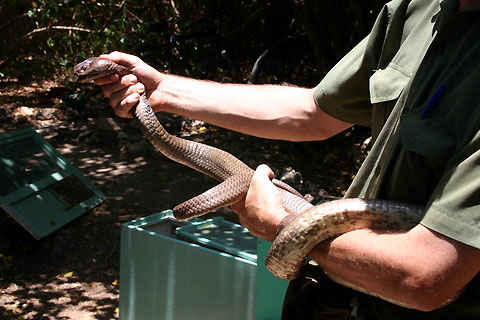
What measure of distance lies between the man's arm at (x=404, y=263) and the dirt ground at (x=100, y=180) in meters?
3.74

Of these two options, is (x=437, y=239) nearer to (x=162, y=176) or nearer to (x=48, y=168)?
(x=48, y=168)

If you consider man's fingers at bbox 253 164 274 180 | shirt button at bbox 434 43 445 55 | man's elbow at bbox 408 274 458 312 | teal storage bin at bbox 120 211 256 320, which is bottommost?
teal storage bin at bbox 120 211 256 320

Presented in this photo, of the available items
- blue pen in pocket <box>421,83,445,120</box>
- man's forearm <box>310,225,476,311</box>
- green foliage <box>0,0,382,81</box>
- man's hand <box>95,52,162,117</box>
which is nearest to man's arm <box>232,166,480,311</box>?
man's forearm <box>310,225,476,311</box>

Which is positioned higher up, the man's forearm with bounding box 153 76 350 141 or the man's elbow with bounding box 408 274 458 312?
the man's forearm with bounding box 153 76 350 141

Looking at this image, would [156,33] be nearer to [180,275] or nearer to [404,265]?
[180,275]

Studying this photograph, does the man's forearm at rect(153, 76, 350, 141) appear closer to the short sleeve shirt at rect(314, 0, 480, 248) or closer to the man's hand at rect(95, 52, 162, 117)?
the man's hand at rect(95, 52, 162, 117)

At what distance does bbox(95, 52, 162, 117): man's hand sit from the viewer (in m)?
2.87

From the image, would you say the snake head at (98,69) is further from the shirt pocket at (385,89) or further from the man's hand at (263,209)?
the shirt pocket at (385,89)

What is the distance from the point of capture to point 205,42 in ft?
37.7

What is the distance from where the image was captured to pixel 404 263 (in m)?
1.52

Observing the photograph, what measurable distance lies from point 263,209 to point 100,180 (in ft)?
19.3

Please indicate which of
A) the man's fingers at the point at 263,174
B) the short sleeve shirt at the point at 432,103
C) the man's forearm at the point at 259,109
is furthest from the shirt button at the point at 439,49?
the man's forearm at the point at 259,109

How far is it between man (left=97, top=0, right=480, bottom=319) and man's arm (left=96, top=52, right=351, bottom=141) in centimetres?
25

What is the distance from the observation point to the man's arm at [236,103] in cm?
267
